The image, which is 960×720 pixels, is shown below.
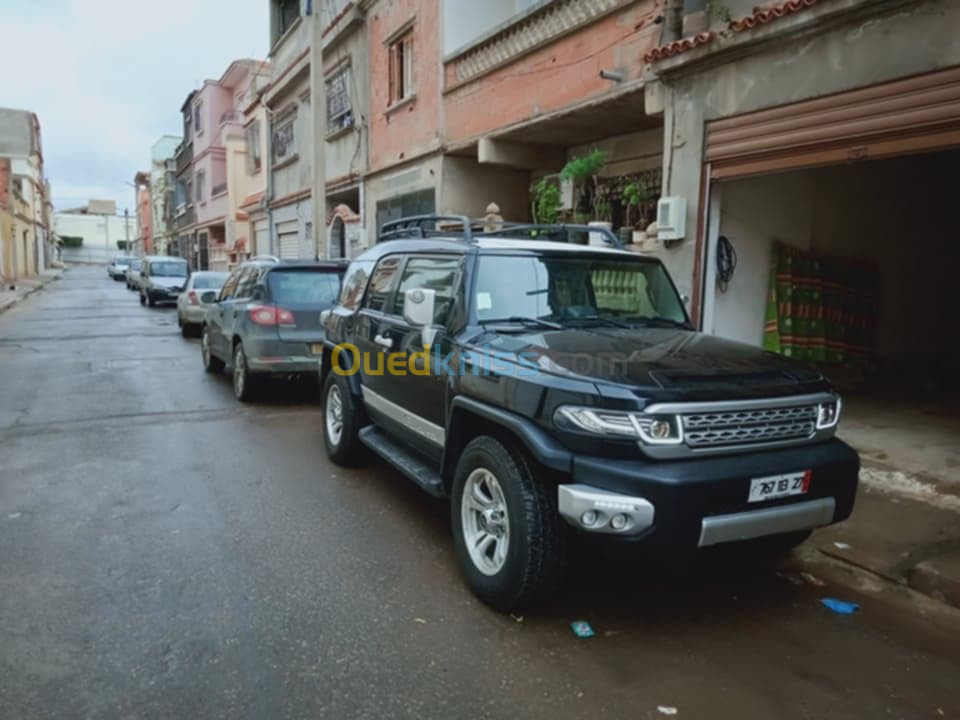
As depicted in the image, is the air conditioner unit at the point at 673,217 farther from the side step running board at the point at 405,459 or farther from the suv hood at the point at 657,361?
→ the side step running board at the point at 405,459

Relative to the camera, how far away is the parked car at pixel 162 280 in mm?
24703

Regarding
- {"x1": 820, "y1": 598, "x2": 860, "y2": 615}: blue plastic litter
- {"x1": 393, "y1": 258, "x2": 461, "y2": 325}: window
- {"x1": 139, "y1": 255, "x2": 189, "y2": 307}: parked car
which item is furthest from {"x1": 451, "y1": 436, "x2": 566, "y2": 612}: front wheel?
{"x1": 139, "y1": 255, "x2": 189, "y2": 307}: parked car

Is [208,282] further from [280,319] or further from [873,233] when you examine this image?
[873,233]

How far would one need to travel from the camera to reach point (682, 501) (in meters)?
3.00

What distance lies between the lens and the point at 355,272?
633cm

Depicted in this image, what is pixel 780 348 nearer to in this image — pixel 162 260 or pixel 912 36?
pixel 912 36

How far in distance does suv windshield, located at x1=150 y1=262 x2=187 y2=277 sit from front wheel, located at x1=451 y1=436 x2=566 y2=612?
995 inches

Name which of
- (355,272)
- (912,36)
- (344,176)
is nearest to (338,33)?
(344,176)

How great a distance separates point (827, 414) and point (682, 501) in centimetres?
116

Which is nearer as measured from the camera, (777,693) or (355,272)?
(777,693)

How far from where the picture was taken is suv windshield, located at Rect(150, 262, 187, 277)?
85.5 ft

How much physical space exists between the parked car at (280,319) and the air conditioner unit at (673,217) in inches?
153

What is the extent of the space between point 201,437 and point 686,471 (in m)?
5.49

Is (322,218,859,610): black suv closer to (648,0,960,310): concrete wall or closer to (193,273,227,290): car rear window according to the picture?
(648,0,960,310): concrete wall
